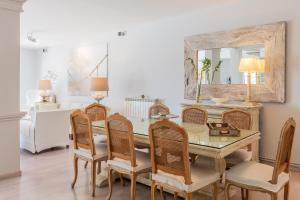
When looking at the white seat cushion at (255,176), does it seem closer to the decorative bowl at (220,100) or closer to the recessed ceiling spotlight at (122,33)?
the decorative bowl at (220,100)

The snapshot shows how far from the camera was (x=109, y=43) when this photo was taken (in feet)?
21.6

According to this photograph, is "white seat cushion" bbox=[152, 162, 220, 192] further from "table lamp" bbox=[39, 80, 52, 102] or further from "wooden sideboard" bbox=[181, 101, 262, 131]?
"table lamp" bbox=[39, 80, 52, 102]

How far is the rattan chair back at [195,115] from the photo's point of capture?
11.9 feet

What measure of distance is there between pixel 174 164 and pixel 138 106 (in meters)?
3.48

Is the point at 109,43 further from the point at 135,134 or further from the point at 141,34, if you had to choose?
the point at 135,134

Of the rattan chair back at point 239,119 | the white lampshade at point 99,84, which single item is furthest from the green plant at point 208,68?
the white lampshade at point 99,84

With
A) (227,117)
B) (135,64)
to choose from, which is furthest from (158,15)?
(227,117)

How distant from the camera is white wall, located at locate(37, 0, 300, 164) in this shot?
3871 millimetres

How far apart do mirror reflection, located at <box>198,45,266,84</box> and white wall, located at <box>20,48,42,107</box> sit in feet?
21.6

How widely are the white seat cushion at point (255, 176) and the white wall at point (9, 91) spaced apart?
285 centimetres

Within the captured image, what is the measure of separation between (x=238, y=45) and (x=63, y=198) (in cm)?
338

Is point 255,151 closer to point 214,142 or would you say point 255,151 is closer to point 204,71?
point 204,71

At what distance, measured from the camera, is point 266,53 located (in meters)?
4.06

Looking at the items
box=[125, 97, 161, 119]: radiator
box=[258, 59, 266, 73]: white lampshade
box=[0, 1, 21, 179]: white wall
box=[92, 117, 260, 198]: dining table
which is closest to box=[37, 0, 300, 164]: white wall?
box=[125, 97, 161, 119]: radiator
